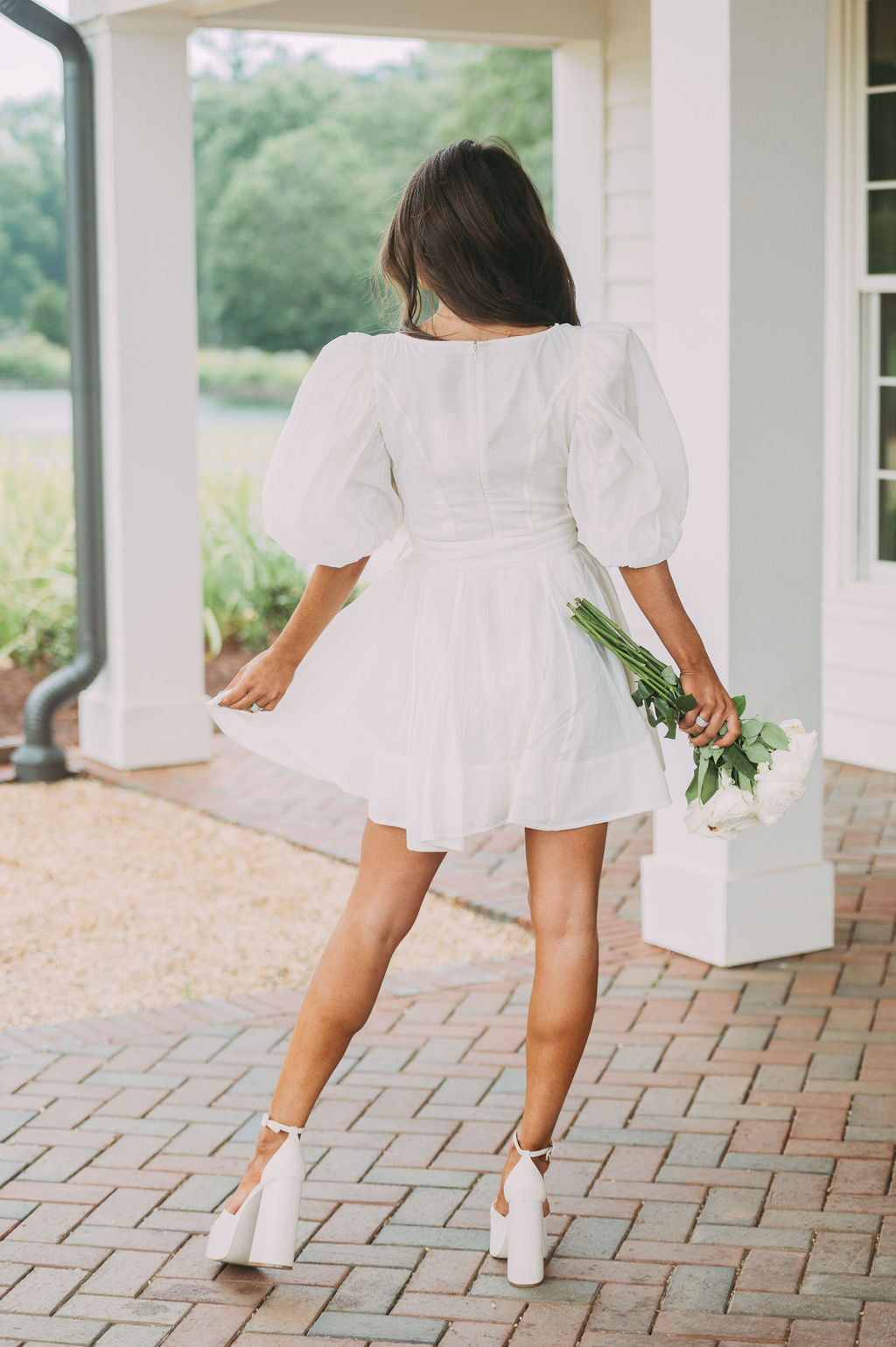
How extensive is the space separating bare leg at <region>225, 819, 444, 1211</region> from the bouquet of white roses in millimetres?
445

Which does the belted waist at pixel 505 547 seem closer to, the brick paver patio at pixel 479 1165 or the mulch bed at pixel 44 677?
the brick paver patio at pixel 479 1165

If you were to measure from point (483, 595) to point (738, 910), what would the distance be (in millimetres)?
1830

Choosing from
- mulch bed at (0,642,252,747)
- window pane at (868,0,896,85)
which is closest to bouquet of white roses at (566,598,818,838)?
window pane at (868,0,896,85)

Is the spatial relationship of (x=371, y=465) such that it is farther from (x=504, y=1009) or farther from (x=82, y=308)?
(x=82, y=308)

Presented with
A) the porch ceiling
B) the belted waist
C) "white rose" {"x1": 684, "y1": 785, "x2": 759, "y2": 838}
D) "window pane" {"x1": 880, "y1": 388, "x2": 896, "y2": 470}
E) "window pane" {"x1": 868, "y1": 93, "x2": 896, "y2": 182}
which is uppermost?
the porch ceiling

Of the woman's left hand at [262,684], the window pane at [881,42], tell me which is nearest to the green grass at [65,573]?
the window pane at [881,42]

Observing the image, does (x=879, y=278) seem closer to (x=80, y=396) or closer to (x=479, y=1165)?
(x=80, y=396)

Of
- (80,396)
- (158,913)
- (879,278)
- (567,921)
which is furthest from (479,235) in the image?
(879,278)

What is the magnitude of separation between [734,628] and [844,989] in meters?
0.92

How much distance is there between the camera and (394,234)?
8.78 feet

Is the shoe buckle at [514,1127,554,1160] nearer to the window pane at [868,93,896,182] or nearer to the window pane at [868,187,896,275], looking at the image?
the window pane at [868,187,896,275]

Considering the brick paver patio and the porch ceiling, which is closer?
the brick paver patio

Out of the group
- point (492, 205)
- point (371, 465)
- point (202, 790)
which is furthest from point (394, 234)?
point (202, 790)

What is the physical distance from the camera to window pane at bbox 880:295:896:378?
256 inches
